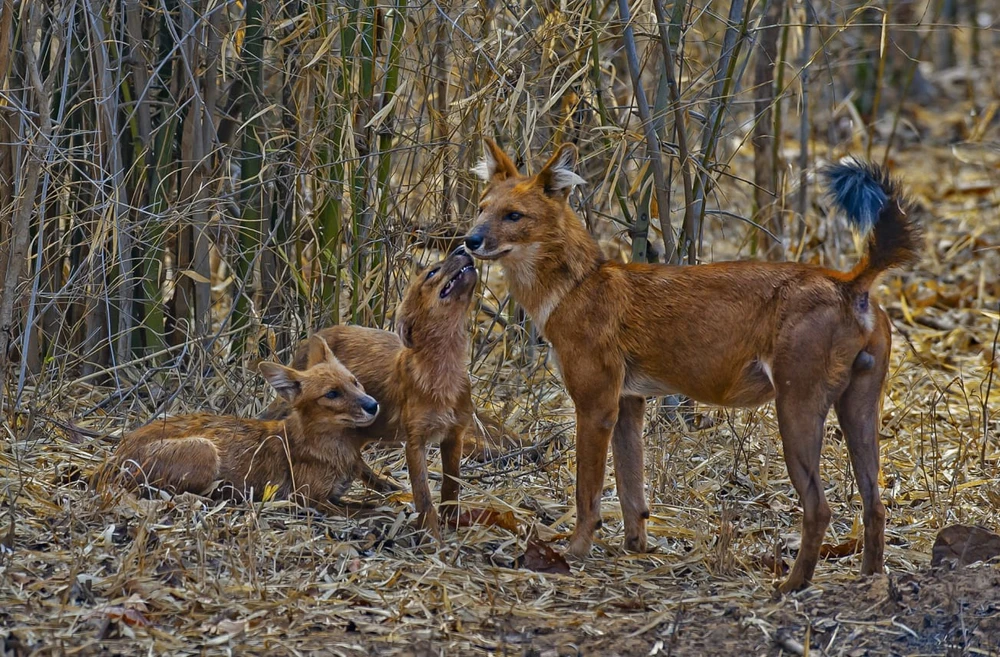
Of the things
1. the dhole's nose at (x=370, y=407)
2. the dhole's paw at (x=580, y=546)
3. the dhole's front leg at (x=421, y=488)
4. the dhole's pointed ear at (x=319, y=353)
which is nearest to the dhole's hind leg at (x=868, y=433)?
the dhole's paw at (x=580, y=546)

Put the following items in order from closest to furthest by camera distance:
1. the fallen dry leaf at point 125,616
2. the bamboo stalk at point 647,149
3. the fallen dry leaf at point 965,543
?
the fallen dry leaf at point 125,616 < the fallen dry leaf at point 965,543 < the bamboo stalk at point 647,149

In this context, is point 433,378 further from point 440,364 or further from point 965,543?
point 965,543

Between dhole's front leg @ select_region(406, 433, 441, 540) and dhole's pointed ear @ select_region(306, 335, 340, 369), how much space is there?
676mm

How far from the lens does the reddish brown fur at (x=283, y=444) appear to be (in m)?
5.45

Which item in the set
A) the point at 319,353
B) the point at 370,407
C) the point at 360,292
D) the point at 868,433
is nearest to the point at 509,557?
the point at 370,407

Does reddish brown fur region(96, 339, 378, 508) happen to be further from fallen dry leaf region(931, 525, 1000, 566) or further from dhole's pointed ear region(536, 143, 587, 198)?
fallen dry leaf region(931, 525, 1000, 566)

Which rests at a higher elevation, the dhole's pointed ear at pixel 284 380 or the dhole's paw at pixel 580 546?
the dhole's pointed ear at pixel 284 380

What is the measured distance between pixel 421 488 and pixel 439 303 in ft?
2.56

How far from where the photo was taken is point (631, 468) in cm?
545

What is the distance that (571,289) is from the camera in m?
5.25

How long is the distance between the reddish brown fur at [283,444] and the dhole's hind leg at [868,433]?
1973 millimetres

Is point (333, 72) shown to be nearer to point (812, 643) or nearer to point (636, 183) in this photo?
point (636, 183)

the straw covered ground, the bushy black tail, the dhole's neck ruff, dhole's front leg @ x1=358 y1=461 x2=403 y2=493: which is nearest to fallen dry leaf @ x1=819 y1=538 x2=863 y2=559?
the straw covered ground

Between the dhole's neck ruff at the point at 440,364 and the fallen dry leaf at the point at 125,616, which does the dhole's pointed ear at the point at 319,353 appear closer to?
the dhole's neck ruff at the point at 440,364
